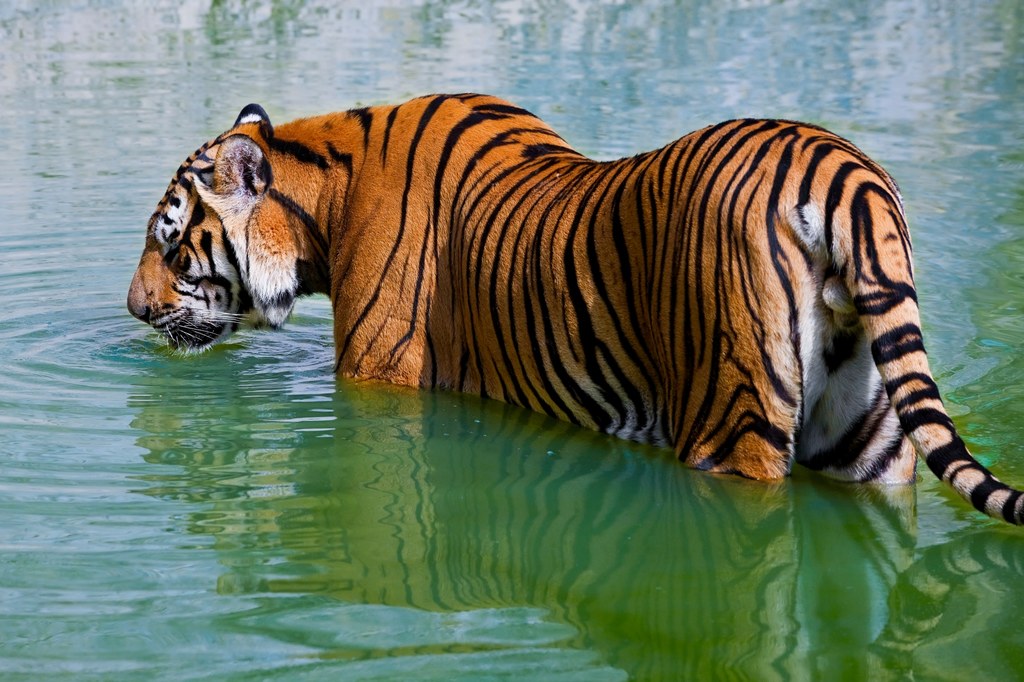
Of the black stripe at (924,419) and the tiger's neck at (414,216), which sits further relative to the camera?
the tiger's neck at (414,216)

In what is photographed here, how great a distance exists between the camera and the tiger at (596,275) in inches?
156

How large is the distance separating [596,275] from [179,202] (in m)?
2.12

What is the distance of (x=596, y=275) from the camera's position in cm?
473

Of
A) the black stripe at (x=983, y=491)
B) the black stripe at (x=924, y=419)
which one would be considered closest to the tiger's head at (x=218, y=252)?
the black stripe at (x=924, y=419)

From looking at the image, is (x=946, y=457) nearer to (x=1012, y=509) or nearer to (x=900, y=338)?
(x=1012, y=509)

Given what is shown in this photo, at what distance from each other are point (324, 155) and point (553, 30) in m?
13.6

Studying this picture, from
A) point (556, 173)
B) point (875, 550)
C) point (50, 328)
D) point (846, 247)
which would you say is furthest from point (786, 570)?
point (50, 328)

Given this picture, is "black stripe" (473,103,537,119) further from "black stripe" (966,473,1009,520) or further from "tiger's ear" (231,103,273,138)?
"black stripe" (966,473,1009,520)

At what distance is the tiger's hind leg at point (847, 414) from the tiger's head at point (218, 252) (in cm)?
253

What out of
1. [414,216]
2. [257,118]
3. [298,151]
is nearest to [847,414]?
[414,216]

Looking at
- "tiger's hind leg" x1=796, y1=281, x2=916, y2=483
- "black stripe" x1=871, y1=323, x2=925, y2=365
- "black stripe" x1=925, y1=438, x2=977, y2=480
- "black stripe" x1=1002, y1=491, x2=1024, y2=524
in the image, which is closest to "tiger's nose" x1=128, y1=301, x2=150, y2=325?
"tiger's hind leg" x1=796, y1=281, x2=916, y2=483

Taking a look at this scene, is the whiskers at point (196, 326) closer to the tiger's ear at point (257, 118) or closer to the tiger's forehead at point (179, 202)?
the tiger's forehead at point (179, 202)

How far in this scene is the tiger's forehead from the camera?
586 cm

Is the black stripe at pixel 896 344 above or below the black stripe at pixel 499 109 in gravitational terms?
below
